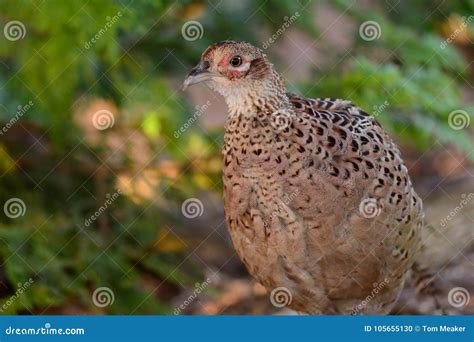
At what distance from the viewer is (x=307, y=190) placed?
3.69 m

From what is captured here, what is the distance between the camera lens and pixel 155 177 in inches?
223

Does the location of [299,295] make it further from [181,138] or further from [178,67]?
[178,67]

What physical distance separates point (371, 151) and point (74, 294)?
2.05 meters

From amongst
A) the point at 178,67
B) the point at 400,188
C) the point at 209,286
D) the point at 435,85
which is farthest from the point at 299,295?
the point at 178,67
